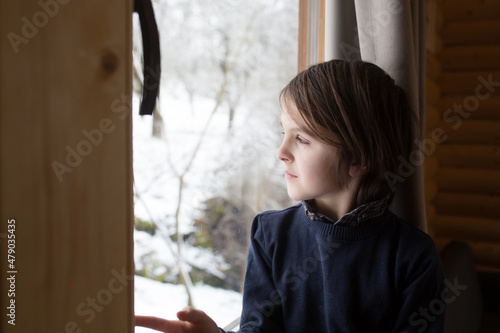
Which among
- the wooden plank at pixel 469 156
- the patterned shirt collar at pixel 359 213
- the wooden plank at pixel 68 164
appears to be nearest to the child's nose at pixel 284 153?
the patterned shirt collar at pixel 359 213

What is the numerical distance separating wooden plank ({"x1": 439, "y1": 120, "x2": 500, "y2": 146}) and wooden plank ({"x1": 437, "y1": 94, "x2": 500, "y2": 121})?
0.04m

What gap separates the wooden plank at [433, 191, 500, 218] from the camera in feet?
8.32

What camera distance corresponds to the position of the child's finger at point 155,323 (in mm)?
675

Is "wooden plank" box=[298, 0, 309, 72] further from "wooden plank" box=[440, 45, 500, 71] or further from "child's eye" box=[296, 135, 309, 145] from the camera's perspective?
"wooden plank" box=[440, 45, 500, 71]

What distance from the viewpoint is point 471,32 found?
2529mm

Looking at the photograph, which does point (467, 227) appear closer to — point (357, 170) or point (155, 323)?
point (357, 170)

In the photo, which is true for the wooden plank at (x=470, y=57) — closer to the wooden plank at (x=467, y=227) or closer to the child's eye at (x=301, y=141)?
the wooden plank at (x=467, y=227)

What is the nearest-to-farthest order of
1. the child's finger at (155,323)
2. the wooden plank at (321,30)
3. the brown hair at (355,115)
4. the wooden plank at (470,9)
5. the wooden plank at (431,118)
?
the child's finger at (155,323) → the brown hair at (355,115) → the wooden plank at (321,30) → the wooden plank at (431,118) → the wooden plank at (470,9)

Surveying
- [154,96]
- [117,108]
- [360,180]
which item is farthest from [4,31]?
[360,180]

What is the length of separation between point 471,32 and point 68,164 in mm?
2760

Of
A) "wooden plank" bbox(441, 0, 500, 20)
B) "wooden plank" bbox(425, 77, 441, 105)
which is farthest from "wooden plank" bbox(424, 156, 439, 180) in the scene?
"wooden plank" bbox(441, 0, 500, 20)

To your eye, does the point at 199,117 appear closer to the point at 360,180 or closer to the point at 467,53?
the point at 360,180

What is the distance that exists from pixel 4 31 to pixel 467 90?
2.73 meters

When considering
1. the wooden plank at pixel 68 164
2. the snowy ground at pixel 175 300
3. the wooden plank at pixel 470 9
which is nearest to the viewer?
the wooden plank at pixel 68 164
